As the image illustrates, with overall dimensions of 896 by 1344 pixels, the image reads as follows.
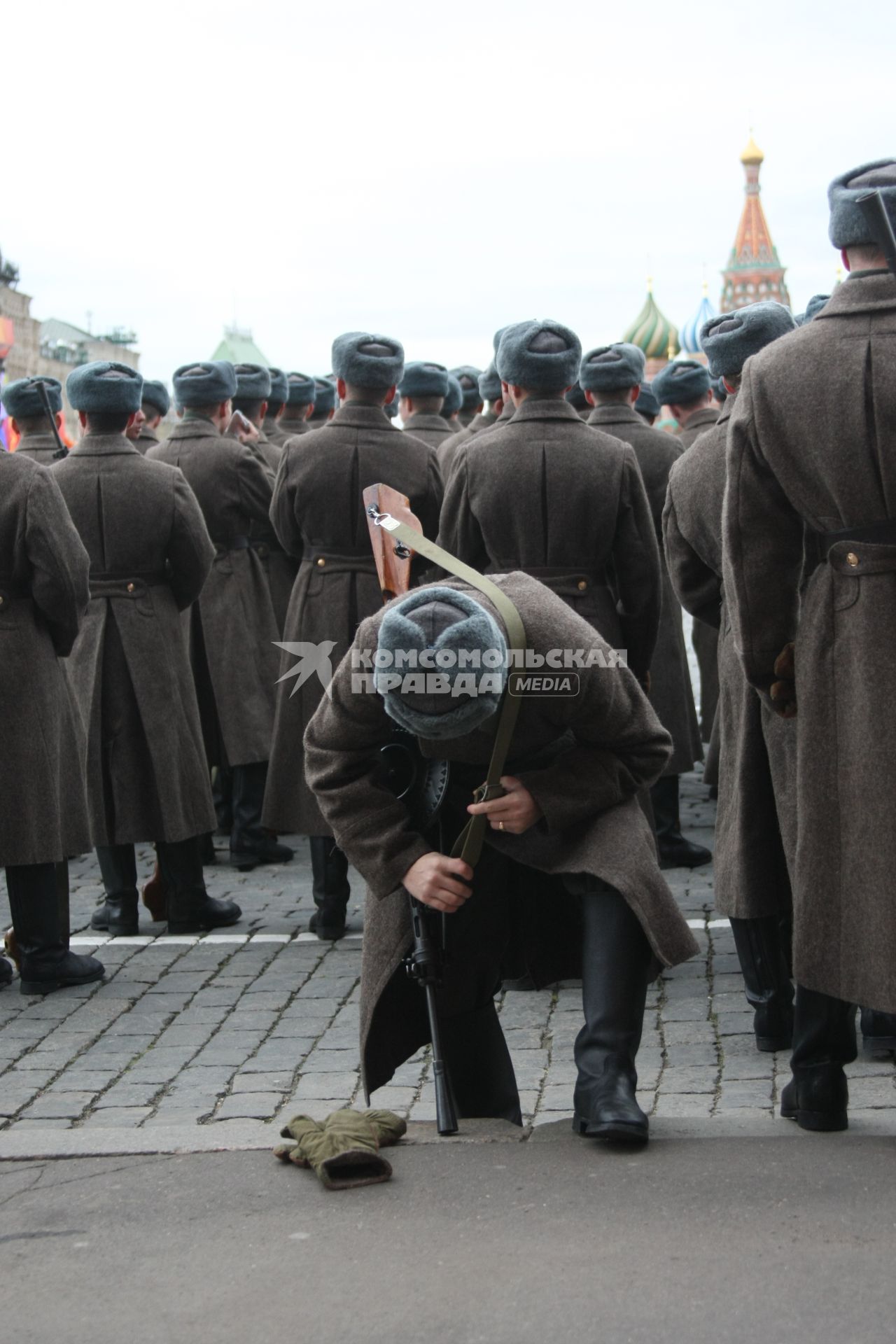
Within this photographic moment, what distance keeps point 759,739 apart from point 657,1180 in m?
1.52

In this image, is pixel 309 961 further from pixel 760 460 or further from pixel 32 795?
pixel 760 460

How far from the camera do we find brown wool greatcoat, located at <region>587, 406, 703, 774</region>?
8.16 metres

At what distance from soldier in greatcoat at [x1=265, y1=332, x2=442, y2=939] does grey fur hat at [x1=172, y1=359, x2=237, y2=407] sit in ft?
4.60

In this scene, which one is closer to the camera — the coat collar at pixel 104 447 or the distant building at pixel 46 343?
the coat collar at pixel 104 447

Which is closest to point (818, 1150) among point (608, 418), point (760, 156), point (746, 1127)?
point (746, 1127)

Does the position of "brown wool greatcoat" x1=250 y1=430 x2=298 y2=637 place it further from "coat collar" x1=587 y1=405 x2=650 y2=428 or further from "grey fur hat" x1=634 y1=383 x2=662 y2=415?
"coat collar" x1=587 y1=405 x2=650 y2=428

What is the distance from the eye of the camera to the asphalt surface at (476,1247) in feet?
11.3

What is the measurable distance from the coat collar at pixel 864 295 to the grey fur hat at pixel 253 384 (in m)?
6.62

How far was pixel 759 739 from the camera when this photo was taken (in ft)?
17.0

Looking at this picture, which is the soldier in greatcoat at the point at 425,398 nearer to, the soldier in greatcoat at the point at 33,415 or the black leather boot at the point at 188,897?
the soldier in greatcoat at the point at 33,415

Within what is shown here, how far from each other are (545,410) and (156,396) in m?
4.19

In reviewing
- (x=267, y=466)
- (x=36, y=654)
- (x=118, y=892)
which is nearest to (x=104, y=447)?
(x=36, y=654)

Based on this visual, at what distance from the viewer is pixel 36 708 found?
6.61 metres

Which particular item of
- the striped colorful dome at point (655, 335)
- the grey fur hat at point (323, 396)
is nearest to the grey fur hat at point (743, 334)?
the grey fur hat at point (323, 396)
